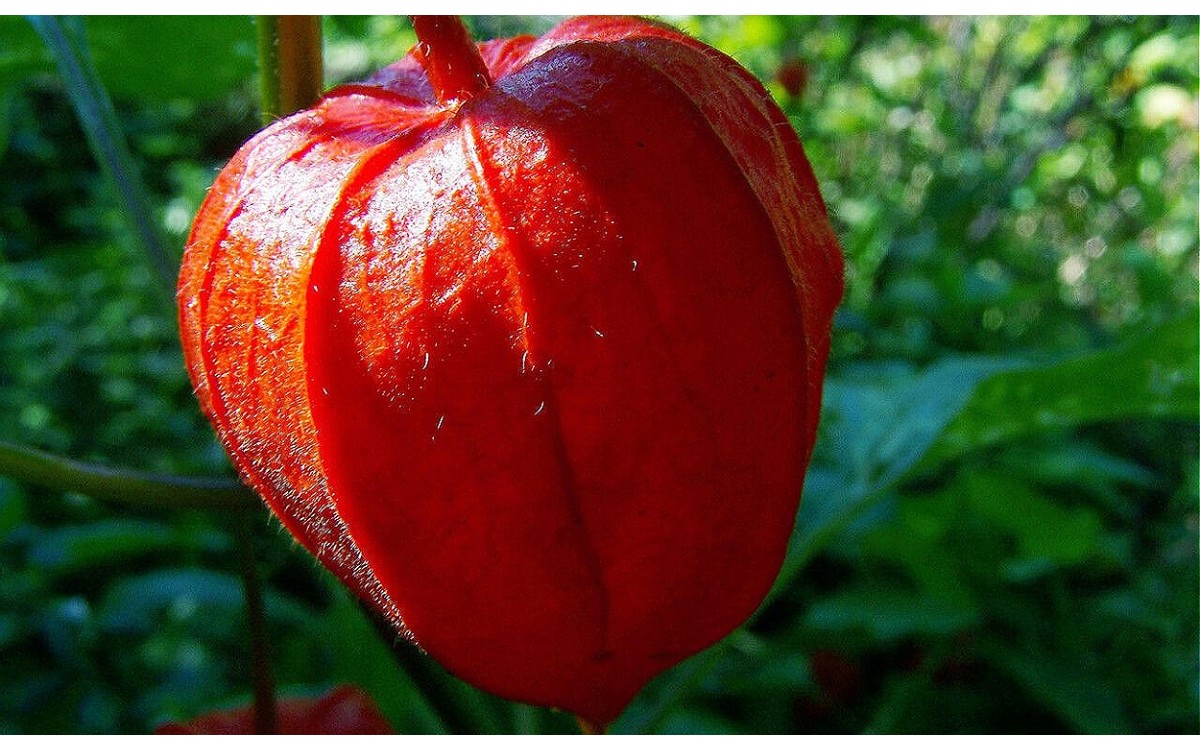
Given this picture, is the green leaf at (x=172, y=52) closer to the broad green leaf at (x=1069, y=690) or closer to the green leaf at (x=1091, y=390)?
the green leaf at (x=1091, y=390)

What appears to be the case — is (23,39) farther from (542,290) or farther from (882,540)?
(882,540)

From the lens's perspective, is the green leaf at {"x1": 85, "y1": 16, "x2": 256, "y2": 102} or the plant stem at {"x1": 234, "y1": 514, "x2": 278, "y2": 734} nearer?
the plant stem at {"x1": 234, "y1": 514, "x2": 278, "y2": 734}

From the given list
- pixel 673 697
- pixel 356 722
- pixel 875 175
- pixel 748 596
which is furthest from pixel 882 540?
pixel 875 175

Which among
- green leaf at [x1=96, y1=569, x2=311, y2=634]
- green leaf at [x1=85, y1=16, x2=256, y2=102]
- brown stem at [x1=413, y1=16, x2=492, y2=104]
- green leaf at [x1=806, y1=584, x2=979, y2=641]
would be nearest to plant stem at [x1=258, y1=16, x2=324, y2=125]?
brown stem at [x1=413, y1=16, x2=492, y2=104]

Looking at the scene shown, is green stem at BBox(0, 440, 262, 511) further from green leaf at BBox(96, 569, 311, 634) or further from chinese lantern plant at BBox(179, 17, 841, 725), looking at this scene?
green leaf at BBox(96, 569, 311, 634)

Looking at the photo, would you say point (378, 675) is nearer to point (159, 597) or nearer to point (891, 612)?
point (159, 597)

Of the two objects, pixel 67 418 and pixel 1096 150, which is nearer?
pixel 67 418

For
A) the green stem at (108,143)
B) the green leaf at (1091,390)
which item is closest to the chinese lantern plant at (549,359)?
the green stem at (108,143)

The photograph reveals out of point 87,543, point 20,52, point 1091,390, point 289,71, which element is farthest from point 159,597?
point 1091,390
